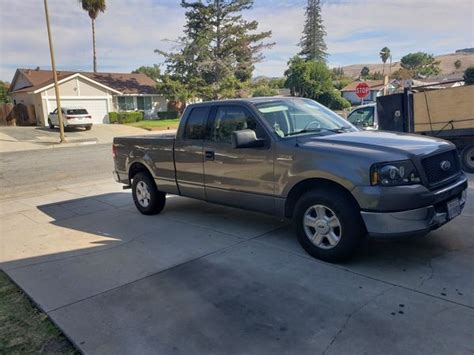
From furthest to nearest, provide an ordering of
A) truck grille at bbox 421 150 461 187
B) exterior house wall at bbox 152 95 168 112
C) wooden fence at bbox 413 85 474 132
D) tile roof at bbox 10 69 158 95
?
exterior house wall at bbox 152 95 168 112 < tile roof at bbox 10 69 158 95 < wooden fence at bbox 413 85 474 132 < truck grille at bbox 421 150 461 187

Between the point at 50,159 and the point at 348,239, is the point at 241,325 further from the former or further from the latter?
the point at 50,159

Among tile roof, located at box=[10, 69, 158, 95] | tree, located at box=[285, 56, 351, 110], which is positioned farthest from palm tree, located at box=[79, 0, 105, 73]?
→ tree, located at box=[285, 56, 351, 110]

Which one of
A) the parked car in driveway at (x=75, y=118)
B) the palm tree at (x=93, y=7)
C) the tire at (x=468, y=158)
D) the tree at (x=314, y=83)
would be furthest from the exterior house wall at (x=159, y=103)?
the tire at (x=468, y=158)

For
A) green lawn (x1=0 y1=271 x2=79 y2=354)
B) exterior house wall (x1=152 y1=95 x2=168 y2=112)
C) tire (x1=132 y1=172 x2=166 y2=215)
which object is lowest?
green lawn (x1=0 y1=271 x2=79 y2=354)

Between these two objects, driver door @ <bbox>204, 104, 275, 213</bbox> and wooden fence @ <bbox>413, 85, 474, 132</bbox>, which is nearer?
driver door @ <bbox>204, 104, 275, 213</bbox>

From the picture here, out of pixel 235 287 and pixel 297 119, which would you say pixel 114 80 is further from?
pixel 235 287

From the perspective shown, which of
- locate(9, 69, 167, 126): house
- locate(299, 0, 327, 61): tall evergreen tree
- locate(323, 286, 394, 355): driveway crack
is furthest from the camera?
locate(299, 0, 327, 61): tall evergreen tree

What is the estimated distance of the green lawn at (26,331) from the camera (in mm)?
3070

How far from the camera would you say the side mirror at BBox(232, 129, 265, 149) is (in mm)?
4654

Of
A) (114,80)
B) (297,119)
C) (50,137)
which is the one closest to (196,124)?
(297,119)

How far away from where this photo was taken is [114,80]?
4256 centimetres

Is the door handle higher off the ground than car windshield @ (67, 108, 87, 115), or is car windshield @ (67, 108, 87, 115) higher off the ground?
car windshield @ (67, 108, 87, 115)

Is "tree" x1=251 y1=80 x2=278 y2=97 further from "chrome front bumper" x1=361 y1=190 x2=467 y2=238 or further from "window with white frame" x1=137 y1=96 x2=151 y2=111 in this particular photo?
"chrome front bumper" x1=361 y1=190 x2=467 y2=238

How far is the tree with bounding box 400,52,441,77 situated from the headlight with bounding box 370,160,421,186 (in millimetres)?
122203
